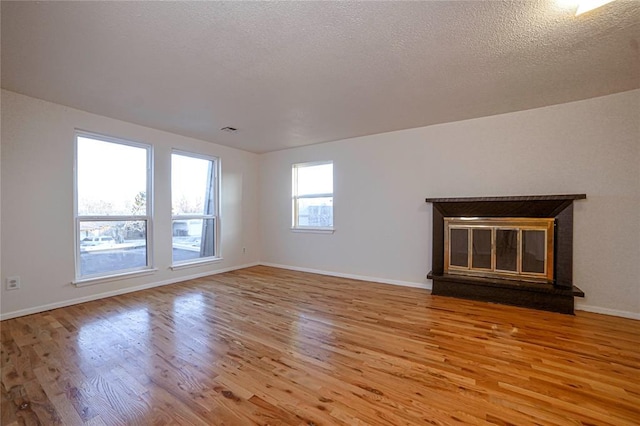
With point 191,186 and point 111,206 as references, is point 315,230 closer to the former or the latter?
point 191,186

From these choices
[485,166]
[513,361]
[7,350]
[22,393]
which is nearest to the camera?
[22,393]

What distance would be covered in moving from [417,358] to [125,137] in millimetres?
4538

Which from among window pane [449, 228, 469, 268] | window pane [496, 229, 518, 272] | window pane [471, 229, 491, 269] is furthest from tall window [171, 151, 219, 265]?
window pane [496, 229, 518, 272]

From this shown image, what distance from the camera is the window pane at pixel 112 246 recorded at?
141 inches

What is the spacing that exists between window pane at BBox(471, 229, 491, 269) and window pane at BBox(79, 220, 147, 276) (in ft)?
15.9

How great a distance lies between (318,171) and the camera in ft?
17.2

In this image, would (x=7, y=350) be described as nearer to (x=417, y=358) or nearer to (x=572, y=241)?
(x=417, y=358)

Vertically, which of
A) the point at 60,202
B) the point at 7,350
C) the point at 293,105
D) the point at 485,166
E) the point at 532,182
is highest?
the point at 293,105

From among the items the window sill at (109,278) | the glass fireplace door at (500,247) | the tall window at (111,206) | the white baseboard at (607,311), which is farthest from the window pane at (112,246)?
the white baseboard at (607,311)

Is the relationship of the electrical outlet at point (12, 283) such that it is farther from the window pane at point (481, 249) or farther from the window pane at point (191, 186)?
the window pane at point (481, 249)

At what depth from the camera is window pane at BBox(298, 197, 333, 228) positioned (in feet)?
16.7

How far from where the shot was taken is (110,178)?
3.79 m

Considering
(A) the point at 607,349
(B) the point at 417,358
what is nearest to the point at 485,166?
(A) the point at 607,349

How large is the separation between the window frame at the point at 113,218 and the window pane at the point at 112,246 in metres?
0.04
